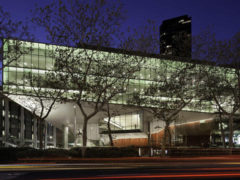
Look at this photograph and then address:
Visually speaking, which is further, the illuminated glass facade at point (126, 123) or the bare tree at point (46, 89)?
the illuminated glass facade at point (126, 123)

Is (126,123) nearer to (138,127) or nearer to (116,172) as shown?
(138,127)

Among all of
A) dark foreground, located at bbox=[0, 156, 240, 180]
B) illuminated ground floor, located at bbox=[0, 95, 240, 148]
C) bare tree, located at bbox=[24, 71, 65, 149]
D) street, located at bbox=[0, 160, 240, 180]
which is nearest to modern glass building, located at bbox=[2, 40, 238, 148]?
illuminated ground floor, located at bbox=[0, 95, 240, 148]

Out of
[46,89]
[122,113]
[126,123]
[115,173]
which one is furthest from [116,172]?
[126,123]

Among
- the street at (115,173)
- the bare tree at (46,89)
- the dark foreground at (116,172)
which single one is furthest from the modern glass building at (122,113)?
the street at (115,173)

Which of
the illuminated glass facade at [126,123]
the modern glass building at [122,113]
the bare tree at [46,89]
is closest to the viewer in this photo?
the bare tree at [46,89]

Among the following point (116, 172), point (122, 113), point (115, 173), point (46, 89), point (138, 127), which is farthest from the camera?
point (122, 113)

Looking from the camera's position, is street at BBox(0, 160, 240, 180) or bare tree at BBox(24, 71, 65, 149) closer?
street at BBox(0, 160, 240, 180)

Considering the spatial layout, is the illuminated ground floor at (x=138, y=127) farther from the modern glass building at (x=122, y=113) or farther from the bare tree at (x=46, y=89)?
the bare tree at (x=46, y=89)

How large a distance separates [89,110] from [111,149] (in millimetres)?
28728

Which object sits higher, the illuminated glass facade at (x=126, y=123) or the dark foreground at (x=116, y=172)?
the illuminated glass facade at (x=126, y=123)

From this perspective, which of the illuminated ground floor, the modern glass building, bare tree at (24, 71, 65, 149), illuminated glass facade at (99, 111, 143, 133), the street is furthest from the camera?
illuminated glass facade at (99, 111, 143, 133)

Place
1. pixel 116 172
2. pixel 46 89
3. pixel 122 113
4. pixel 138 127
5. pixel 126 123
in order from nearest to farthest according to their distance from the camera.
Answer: pixel 116 172 < pixel 46 89 < pixel 138 127 < pixel 122 113 < pixel 126 123

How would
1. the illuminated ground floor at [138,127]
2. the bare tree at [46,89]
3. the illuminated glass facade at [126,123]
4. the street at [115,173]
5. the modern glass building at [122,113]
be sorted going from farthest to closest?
the illuminated glass facade at [126,123] < the illuminated ground floor at [138,127] < the modern glass building at [122,113] < the bare tree at [46,89] < the street at [115,173]

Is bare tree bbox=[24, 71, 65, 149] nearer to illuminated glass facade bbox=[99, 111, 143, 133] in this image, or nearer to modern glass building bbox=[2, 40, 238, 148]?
modern glass building bbox=[2, 40, 238, 148]
